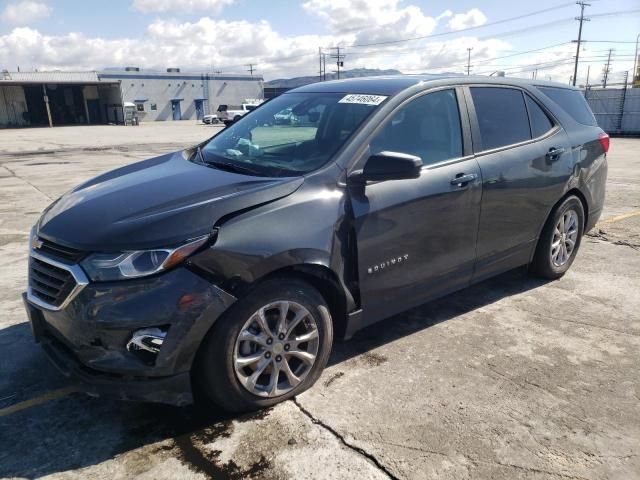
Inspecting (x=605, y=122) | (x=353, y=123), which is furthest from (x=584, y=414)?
(x=605, y=122)

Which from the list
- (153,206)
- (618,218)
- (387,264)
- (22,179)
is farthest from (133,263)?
(22,179)

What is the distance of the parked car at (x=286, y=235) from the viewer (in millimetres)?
2406

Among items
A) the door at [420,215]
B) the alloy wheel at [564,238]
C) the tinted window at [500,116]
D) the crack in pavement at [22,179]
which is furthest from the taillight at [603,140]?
the crack in pavement at [22,179]

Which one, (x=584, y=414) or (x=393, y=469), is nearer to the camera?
(x=393, y=469)

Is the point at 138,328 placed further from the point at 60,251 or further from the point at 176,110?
the point at 176,110

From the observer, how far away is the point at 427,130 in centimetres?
344

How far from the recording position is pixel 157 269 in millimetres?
2373

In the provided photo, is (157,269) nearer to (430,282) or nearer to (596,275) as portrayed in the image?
(430,282)

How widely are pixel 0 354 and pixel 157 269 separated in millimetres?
1875

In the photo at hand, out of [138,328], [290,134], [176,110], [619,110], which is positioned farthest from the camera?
[176,110]

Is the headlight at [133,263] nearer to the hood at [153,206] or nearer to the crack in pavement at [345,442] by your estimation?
the hood at [153,206]

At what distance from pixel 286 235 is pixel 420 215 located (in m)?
1.02

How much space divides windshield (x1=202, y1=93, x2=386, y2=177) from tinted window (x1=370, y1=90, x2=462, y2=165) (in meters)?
0.19

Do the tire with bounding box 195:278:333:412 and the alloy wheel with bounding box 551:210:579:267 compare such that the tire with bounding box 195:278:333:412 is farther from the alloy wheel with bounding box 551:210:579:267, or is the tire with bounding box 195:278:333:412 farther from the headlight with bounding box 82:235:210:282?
the alloy wheel with bounding box 551:210:579:267
